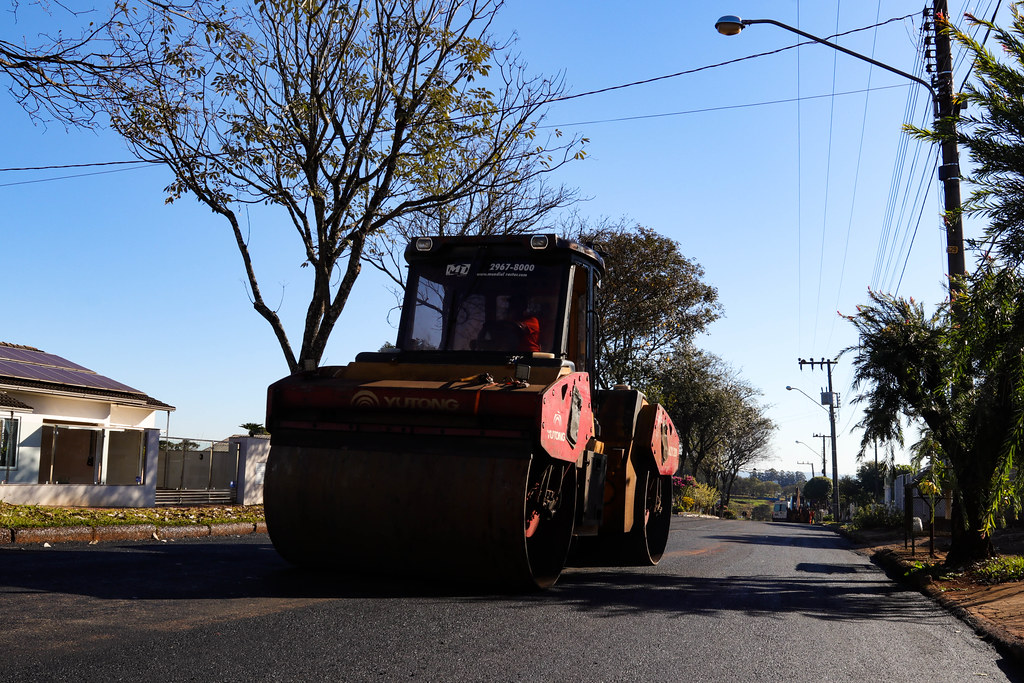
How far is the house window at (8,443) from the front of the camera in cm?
2138

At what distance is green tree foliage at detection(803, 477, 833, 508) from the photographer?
99.6 meters

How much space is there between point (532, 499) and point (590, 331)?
94.2 inches

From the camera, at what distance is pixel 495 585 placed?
274 inches

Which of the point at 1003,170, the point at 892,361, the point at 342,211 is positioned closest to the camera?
the point at 1003,170

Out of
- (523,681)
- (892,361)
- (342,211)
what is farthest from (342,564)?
(342,211)

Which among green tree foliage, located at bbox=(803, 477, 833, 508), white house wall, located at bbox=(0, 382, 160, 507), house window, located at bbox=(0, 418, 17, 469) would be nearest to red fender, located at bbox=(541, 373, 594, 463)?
white house wall, located at bbox=(0, 382, 160, 507)

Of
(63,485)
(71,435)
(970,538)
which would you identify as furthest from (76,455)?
(970,538)

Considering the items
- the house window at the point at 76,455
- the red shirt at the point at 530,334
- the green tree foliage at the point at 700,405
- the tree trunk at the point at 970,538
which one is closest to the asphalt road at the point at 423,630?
the red shirt at the point at 530,334

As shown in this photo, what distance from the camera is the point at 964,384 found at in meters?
10.7

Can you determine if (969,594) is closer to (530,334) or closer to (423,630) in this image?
(530,334)

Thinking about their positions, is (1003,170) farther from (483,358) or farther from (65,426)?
(65,426)

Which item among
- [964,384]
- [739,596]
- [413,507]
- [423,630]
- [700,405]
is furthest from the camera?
[700,405]

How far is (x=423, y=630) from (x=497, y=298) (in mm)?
3638

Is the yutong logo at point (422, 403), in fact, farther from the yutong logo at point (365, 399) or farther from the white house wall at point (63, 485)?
the white house wall at point (63, 485)
